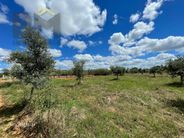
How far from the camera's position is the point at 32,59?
15516 millimetres

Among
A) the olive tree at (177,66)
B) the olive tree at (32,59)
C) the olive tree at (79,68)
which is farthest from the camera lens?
the olive tree at (79,68)

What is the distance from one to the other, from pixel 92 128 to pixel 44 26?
972cm

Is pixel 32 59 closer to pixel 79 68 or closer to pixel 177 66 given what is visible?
pixel 79 68

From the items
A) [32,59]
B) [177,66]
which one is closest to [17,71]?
[32,59]

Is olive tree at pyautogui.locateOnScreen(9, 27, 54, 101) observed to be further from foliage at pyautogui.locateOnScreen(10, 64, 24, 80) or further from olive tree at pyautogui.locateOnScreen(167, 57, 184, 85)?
olive tree at pyautogui.locateOnScreen(167, 57, 184, 85)

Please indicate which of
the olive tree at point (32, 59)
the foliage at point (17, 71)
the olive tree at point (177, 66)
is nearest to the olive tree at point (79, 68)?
the olive tree at point (177, 66)

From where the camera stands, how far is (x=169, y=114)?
14.3 meters

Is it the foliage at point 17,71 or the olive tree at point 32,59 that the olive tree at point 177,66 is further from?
the foliage at point 17,71

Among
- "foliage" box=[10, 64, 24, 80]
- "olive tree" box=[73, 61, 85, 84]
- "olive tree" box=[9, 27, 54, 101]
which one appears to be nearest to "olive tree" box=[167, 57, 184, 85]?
"olive tree" box=[73, 61, 85, 84]

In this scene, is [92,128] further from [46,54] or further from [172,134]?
[46,54]

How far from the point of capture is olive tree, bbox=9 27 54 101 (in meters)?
15.3

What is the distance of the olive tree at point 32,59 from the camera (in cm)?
1526

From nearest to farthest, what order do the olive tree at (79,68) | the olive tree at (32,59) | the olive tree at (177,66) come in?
the olive tree at (32,59) → the olive tree at (177,66) → the olive tree at (79,68)

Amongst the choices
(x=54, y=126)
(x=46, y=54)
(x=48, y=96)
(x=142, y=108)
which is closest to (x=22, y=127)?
(x=54, y=126)
